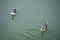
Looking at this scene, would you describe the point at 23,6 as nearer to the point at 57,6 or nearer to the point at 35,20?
the point at 35,20

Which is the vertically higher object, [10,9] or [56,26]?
[10,9]

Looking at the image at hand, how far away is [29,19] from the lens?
335 cm

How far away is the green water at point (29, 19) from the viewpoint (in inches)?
130

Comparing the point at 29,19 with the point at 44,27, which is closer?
the point at 44,27

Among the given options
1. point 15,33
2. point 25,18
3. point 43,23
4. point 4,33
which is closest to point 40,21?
point 43,23

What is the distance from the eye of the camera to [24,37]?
11.0ft

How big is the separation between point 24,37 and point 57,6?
3.55 ft

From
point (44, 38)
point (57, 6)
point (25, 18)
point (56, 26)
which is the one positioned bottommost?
point (44, 38)

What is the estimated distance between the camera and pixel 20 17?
11.0 ft

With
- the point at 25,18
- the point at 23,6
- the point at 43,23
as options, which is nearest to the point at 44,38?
the point at 43,23

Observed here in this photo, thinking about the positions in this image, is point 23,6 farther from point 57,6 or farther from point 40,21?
point 57,6

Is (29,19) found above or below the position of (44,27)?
above

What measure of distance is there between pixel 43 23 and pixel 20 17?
22.6 inches

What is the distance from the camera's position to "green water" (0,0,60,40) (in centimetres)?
329
